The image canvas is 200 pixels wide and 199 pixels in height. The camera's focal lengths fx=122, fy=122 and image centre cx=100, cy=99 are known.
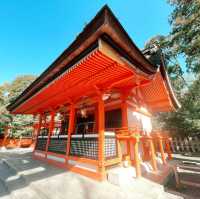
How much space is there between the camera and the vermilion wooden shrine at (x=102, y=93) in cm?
201

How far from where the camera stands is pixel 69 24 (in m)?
7.17

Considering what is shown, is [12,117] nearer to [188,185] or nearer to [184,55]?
[188,185]

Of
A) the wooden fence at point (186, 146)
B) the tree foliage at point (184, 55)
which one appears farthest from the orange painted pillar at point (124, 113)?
the wooden fence at point (186, 146)

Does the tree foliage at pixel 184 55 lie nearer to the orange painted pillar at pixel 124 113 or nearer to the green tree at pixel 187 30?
the green tree at pixel 187 30

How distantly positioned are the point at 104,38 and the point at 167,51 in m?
8.98

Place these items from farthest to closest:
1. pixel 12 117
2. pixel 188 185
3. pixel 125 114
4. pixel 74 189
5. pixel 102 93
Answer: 1. pixel 12 117
2. pixel 125 114
3. pixel 102 93
4. pixel 188 185
5. pixel 74 189

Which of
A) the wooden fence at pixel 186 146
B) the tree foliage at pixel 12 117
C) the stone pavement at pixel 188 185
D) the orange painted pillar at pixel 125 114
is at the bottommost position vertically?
the stone pavement at pixel 188 185

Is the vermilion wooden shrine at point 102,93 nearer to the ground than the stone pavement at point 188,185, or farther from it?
farther from it

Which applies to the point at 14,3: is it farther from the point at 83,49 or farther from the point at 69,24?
the point at 83,49

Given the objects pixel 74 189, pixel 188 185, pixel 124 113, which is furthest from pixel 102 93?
pixel 188 185

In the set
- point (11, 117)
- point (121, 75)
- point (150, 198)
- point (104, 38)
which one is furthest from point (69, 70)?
point (11, 117)

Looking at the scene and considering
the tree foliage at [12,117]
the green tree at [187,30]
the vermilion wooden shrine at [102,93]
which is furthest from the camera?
the tree foliage at [12,117]

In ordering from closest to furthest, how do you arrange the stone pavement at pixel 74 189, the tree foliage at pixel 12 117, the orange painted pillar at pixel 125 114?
the stone pavement at pixel 74 189 → the orange painted pillar at pixel 125 114 → the tree foliage at pixel 12 117

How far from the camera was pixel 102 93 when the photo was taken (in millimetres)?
3668
